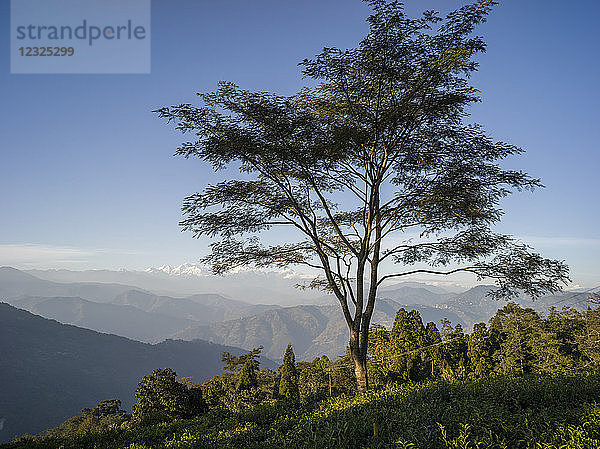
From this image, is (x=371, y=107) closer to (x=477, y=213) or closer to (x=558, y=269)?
(x=477, y=213)

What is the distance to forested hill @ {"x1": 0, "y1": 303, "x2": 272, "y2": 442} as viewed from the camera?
320ft

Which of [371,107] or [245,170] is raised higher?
[371,107]

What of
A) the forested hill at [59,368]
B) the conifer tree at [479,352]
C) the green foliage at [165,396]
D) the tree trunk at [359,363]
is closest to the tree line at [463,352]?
the conifer tree at [479,352]

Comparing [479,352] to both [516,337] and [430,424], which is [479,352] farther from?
[430,424]

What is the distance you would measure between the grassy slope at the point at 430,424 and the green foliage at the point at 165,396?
8.76 meters

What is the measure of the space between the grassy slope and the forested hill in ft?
338

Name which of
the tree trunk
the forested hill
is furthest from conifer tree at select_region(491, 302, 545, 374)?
the forested hill

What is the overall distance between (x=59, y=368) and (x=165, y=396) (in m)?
148

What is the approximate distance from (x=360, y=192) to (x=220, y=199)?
4048 millimetres

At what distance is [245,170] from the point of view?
10031 millimetres

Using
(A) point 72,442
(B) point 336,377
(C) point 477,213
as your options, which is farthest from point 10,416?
(C) point 477,213

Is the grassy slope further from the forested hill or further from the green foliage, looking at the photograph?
the forested hill

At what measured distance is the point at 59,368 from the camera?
436 ft

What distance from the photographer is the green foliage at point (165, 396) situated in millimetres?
15883
